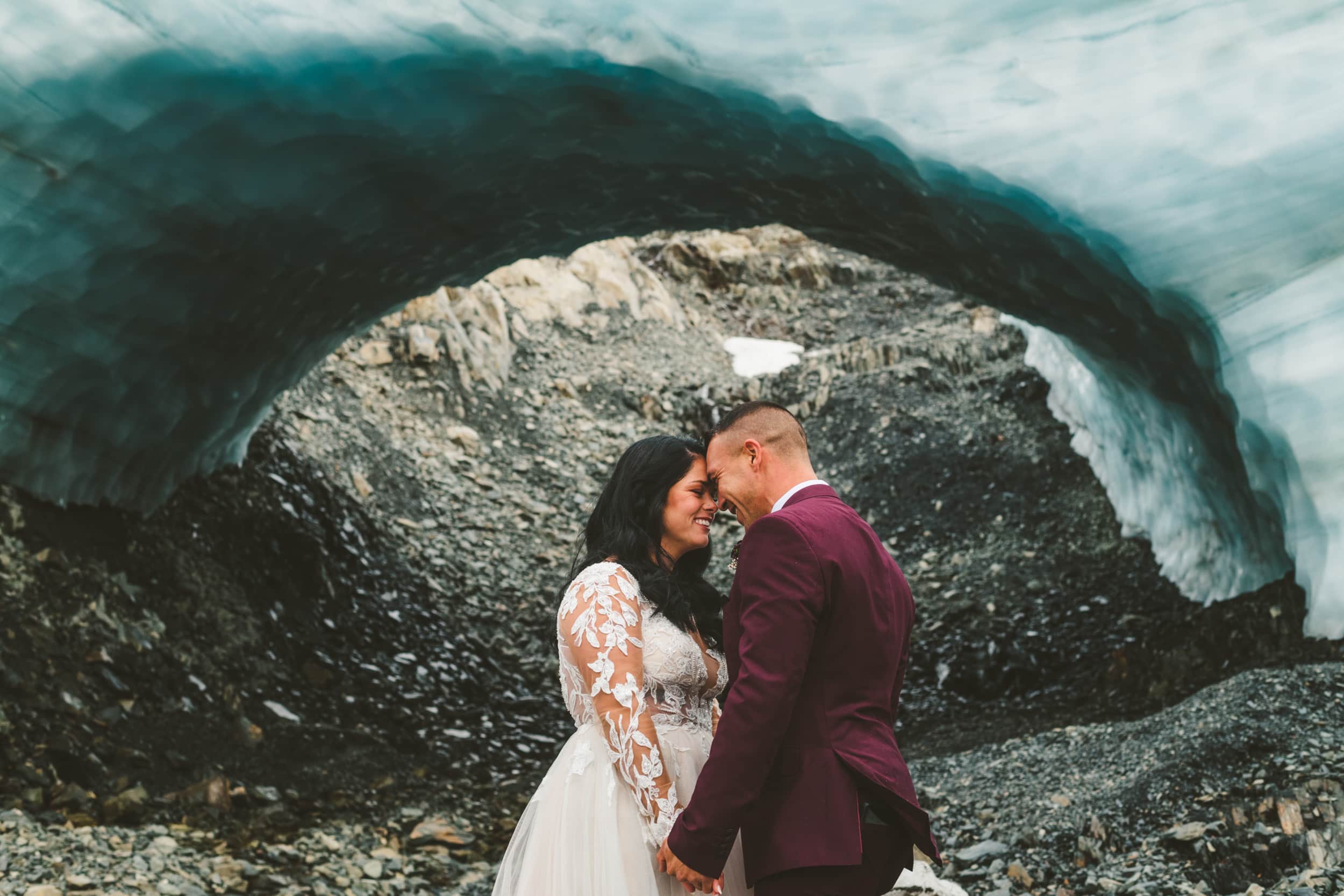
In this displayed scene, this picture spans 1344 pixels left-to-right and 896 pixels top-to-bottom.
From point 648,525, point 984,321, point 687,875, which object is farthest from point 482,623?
point 984,321

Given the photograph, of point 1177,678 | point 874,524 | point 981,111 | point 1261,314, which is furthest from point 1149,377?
point 874,524

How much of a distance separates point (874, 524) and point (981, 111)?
6365 mm

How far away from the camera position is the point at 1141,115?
4.64 m

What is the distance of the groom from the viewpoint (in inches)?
86.3

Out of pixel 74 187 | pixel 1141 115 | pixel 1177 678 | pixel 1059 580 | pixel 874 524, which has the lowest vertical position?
pixel 1177 678

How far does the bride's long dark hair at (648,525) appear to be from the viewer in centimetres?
284

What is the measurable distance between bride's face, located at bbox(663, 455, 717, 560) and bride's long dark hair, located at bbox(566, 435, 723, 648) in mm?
→ 17

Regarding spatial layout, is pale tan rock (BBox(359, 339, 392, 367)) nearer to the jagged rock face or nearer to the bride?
the jagged rock face

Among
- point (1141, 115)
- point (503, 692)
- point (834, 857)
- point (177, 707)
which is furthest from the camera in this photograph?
point (503, 692)

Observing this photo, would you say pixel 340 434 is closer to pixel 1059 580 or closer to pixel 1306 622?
pixel 1059 580

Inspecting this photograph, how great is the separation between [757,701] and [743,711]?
0.04 m

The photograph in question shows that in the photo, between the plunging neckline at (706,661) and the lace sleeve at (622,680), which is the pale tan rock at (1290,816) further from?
the lace sleeve at (622,680)

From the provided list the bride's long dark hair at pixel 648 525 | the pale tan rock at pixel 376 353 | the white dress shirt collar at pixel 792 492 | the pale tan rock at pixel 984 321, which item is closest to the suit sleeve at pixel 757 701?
the white dress shirt collar at pixel 792 492

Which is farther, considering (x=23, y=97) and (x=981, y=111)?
(x=981, y=111)
